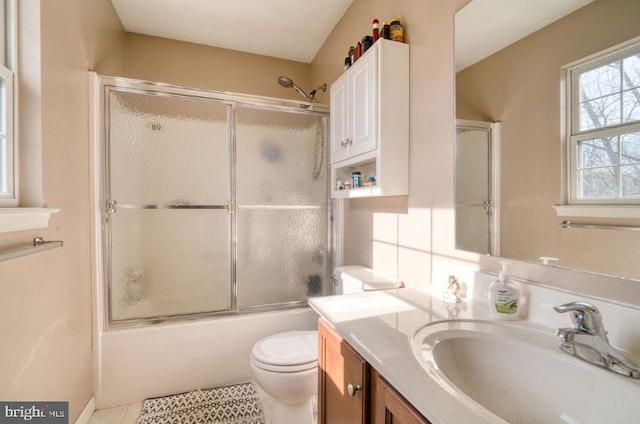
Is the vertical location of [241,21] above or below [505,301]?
above

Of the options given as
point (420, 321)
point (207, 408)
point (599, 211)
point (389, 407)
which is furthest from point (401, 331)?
point (207, 408)

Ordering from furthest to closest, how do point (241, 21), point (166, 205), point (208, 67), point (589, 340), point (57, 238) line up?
point (208, 67) → point (241, 21) → point (166, 205) → point (57, 238) → point (589, 340)

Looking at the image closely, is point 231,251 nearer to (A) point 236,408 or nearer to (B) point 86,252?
(B) point 86,252

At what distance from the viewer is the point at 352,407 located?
843 mm

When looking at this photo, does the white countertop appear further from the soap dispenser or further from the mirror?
the mirror

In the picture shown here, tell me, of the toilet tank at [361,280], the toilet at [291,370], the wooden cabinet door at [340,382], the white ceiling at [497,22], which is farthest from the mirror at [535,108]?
the toilet at [291,370]

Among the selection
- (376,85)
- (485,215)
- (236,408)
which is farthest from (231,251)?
(485,215)

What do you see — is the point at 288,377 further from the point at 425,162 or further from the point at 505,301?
the point at 425,162

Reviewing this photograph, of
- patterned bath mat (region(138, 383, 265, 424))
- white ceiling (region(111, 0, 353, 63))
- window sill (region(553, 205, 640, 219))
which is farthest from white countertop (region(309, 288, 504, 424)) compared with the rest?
white ceiling (region(111, 0, 353, 63))

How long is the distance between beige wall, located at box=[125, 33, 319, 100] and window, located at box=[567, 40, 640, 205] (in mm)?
2403

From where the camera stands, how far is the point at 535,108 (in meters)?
0.91

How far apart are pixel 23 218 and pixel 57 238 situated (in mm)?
312

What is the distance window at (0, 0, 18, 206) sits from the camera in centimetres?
109

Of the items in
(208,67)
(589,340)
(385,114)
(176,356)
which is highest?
(208,67)
